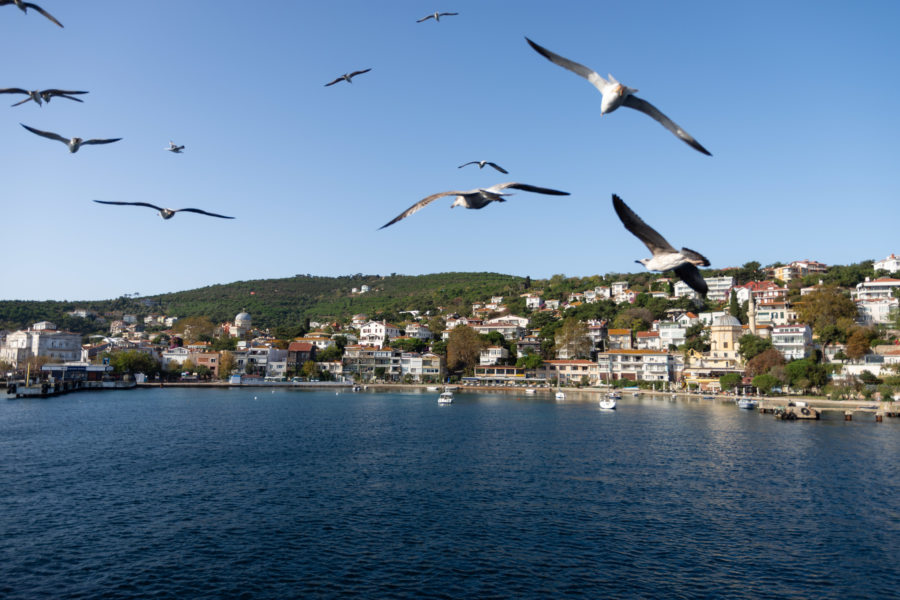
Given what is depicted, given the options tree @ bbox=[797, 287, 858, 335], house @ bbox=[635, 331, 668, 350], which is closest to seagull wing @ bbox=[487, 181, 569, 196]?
tree @ bbox=[797, 287, 858, 335]

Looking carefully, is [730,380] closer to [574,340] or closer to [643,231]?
[574,340]

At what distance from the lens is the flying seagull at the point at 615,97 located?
20.0 feet

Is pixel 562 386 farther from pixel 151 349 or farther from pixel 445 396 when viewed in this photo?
pixel 151 349

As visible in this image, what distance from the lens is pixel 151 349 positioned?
9694cm

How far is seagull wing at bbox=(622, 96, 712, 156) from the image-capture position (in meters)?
5.91

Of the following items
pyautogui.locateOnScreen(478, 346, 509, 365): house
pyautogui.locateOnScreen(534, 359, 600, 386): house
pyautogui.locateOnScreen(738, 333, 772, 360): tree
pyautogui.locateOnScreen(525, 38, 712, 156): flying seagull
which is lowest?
pyautogui.locateOnScreen(534, 359, 600, 386): house

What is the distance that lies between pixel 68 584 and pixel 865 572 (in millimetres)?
17669

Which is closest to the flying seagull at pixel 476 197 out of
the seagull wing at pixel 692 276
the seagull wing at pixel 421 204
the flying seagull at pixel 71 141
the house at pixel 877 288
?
the seagull wing at pixel 421 204

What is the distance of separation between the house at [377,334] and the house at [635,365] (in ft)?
122

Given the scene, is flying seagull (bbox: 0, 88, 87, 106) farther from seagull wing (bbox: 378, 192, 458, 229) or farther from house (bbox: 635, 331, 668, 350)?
house (bbox: 635, 331, 668, 350)

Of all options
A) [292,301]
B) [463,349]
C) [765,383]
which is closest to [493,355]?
[463,349]

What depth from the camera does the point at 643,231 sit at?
6.07 metres

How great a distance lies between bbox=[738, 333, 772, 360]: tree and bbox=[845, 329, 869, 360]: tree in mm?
7895

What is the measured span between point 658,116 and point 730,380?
6742 centimetres
